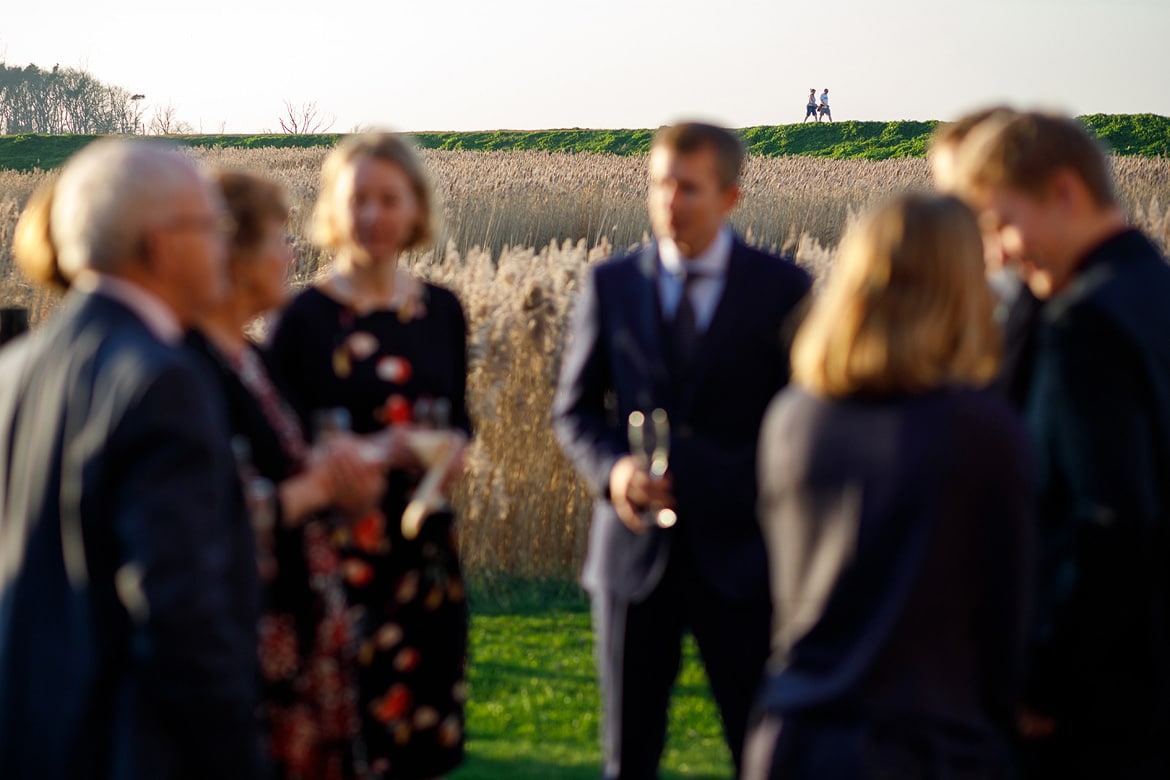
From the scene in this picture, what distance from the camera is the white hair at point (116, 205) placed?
226 cm

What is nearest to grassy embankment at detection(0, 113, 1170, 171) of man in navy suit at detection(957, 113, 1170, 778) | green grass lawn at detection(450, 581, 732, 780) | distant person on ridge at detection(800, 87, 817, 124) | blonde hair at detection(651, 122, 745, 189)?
distant person on ridge at detection(800, 87, 817, 124)

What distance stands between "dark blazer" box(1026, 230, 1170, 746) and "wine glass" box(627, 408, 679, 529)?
4.03 ft

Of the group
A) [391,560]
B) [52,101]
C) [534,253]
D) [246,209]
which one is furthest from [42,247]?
[52,101]

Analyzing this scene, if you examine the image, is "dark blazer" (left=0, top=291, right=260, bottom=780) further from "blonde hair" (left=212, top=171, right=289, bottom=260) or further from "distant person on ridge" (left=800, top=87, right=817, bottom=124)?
"distant person on ridge" (left=800, top=87, right=817, bottom=124)

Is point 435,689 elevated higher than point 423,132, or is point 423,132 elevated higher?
point 423,132

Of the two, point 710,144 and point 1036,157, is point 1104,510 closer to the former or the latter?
point 1036,157

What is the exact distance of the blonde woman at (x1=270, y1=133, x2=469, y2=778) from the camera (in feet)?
11.2

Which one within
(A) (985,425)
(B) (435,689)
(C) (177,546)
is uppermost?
(A) (985,425)

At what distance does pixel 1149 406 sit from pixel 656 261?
1.60 meters

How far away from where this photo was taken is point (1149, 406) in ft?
7.94

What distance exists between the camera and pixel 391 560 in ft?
11.4

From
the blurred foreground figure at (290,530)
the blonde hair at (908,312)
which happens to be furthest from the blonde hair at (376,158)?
the blonde hair at (908,312)

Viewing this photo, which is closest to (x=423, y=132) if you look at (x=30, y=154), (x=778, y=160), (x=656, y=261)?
(x=30, y=154)

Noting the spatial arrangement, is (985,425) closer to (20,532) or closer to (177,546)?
(177,546)
